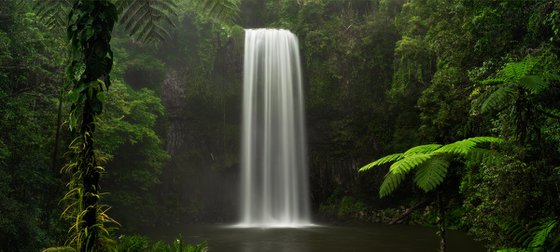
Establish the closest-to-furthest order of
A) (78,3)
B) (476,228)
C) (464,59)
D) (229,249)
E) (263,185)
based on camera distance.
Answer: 1. (78,3)
2. (476,228)
3. (464,59)
4. (229,249)
5. (263,185)

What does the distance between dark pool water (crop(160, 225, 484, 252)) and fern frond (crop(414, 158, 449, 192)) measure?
7.42 meters

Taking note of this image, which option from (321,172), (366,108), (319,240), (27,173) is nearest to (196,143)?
(321,172)

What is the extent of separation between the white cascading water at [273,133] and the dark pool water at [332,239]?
4.02 m

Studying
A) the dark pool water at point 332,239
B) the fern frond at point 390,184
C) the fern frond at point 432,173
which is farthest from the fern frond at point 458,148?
the dark pool water at point 332,239

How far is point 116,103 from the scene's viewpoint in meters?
13.7

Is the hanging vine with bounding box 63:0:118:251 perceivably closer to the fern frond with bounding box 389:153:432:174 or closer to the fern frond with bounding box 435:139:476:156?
the fern frond with bounding box 389:153:432:174

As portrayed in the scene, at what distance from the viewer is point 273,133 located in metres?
22.4

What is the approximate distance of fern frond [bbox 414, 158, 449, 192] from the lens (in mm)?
4582

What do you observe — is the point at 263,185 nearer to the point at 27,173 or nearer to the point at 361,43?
the point at 361,43

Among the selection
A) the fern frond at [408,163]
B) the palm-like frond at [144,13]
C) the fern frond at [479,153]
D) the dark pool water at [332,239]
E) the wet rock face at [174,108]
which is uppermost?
the wet rock face at [174,108]

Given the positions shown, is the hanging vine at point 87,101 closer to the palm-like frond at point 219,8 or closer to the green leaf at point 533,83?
the palm-like frond at point 219,8

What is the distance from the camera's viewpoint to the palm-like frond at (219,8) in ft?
18.4

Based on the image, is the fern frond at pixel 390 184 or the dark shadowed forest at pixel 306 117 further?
the dark shadowed forest at pixel 306 117

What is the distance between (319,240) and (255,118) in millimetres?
9841
